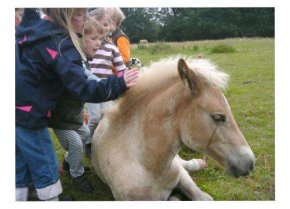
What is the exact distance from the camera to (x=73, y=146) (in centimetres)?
338

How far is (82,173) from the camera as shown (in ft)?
12.1

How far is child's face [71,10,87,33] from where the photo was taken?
2.72m

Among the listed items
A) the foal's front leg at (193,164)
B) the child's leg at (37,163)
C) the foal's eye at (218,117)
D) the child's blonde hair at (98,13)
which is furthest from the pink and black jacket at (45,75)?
the foal's front leg at (193,164)

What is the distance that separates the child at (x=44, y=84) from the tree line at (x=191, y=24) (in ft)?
4.46

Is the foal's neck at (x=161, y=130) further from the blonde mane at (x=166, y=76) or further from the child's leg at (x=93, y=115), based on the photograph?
the child's leg at (x=93, y=115)

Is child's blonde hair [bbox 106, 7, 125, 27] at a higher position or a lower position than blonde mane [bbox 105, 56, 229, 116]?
higher

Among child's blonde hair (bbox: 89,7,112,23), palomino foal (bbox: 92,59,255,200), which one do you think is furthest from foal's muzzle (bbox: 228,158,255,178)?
child's blonde hair (bbox: 89,7,112,23)

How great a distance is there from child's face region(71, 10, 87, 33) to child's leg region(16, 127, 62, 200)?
33.0 inches

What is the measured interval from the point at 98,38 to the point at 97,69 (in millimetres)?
663

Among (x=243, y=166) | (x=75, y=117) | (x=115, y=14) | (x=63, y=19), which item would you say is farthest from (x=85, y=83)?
(x=115, y=14)

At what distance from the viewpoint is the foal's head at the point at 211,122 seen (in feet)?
8.61

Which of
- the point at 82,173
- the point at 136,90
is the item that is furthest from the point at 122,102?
the point at 82,173

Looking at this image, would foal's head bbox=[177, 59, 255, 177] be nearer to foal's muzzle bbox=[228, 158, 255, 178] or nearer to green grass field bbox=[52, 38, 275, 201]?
foal's muzzle bbox=[228, 158, 255, 178]

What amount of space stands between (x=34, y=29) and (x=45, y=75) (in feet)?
1.11
